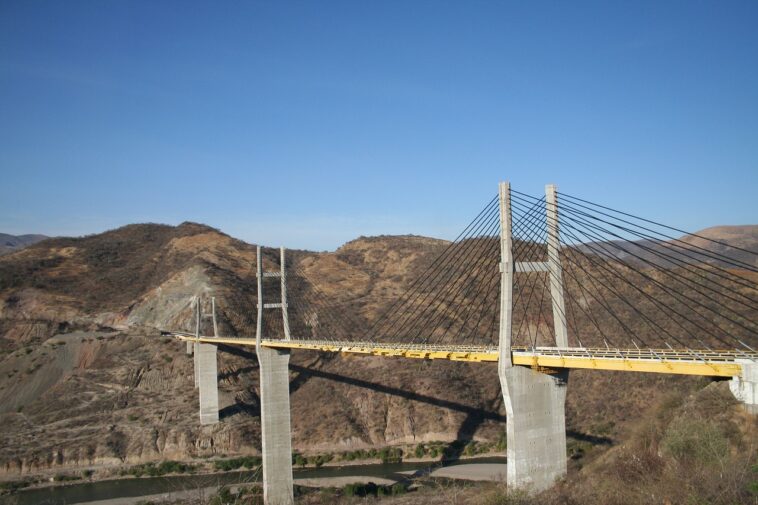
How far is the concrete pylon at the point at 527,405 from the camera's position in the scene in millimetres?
21000

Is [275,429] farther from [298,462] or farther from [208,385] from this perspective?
[208,385]

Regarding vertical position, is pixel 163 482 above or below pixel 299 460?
below

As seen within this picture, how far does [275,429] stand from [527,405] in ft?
60.1

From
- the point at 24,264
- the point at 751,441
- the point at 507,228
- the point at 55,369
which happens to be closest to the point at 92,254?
the point at 24,264

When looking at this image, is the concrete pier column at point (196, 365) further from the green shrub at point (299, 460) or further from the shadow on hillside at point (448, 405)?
the green shrub at point (299, 460)

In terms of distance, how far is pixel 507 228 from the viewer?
2167cm

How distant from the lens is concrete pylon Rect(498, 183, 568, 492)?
21000 mm

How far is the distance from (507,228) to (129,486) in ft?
104

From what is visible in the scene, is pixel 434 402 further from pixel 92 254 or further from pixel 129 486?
pixel 92 254

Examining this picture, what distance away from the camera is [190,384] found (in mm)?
54688

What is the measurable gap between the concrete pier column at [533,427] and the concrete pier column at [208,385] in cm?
3342

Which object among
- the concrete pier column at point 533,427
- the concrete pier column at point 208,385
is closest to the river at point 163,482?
the concrete pier column at point 208,385

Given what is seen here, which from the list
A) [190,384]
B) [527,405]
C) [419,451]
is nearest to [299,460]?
[419,451]

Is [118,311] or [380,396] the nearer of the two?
[380,396]
